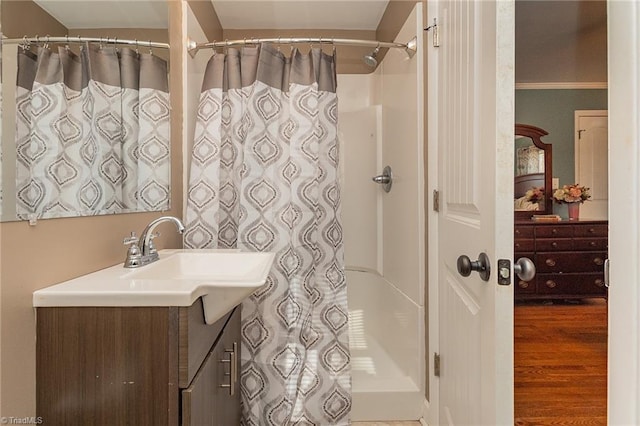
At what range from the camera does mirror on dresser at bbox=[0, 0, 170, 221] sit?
0.88 m

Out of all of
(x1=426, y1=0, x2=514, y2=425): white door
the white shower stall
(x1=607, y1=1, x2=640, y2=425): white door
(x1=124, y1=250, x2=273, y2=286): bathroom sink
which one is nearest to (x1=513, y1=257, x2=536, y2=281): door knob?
(x1=426, y1=0, x2=514, y2=425): white door

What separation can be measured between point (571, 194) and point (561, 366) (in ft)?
7.01

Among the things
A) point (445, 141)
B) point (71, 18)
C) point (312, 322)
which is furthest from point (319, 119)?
point (71, 18)

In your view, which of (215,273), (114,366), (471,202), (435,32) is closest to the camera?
(114,366)

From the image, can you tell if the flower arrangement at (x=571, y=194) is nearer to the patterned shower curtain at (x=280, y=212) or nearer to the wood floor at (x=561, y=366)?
the wood floor at (x=561, y=366)

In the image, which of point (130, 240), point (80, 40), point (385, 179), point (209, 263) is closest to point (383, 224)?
point (385, 179)

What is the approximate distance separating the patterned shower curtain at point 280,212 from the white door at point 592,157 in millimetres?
3413

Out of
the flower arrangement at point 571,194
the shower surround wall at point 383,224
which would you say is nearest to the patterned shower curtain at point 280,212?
the shower surround wall at point 383,224

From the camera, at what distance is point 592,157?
4.19m

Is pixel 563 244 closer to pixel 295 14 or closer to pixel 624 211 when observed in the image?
pixel 295 14

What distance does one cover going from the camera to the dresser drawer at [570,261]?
12.6 feet

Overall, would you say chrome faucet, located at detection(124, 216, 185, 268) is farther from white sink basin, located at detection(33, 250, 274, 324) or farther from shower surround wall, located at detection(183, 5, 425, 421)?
shower surround wall, located at detection(183, 5, 425, 421)

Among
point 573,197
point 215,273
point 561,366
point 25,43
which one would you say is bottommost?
point 561,366

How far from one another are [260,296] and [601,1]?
2971 mm
